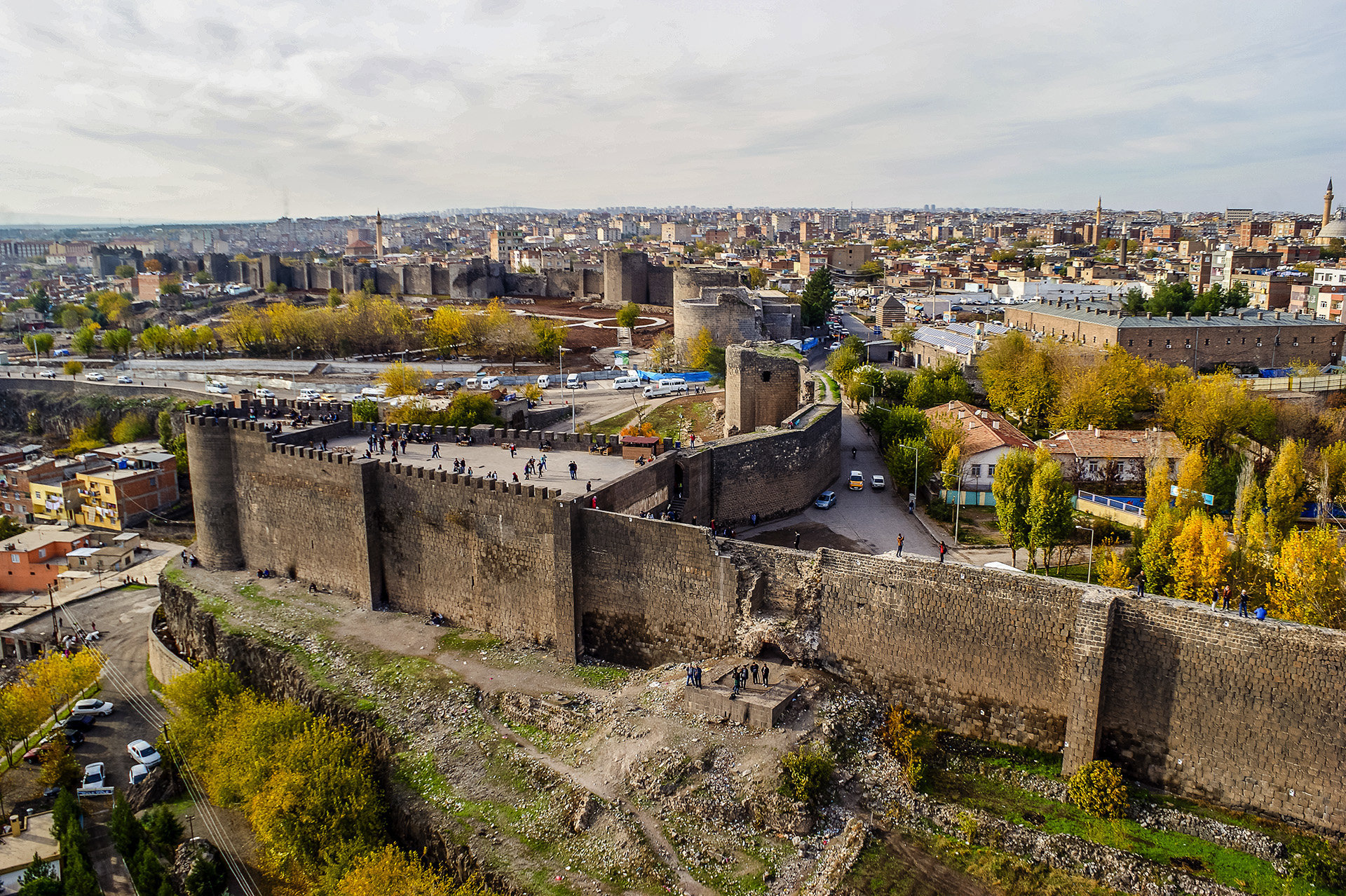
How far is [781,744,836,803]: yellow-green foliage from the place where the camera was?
1501 cm

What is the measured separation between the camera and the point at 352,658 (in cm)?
2123

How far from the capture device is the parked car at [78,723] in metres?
24.5

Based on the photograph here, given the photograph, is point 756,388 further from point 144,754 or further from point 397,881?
point 397,881

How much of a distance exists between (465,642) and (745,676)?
7400mm

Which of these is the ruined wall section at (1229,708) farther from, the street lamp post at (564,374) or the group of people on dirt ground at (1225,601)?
the street lamp post at (564,374)

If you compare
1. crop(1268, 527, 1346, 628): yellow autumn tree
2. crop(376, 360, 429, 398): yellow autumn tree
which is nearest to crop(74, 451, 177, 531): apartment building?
crop(376, 360, 429, 398): yellow autumn tree

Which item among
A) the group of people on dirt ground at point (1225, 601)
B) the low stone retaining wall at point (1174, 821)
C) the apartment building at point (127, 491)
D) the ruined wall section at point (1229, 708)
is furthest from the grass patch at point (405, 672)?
the apartment building at point (127, 491)

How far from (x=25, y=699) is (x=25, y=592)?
16022mm

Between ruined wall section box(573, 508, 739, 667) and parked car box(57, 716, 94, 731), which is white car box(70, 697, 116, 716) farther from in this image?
ruined wall section box(573, 508, 739, 667)

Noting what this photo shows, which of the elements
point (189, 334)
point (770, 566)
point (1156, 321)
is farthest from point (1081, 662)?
point (189, 334)

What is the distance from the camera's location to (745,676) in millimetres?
17531

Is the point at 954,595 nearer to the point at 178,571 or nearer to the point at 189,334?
the point at 178,571

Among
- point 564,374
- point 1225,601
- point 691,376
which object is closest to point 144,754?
point 1225,601

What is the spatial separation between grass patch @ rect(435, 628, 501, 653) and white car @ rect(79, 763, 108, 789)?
8772 mm
